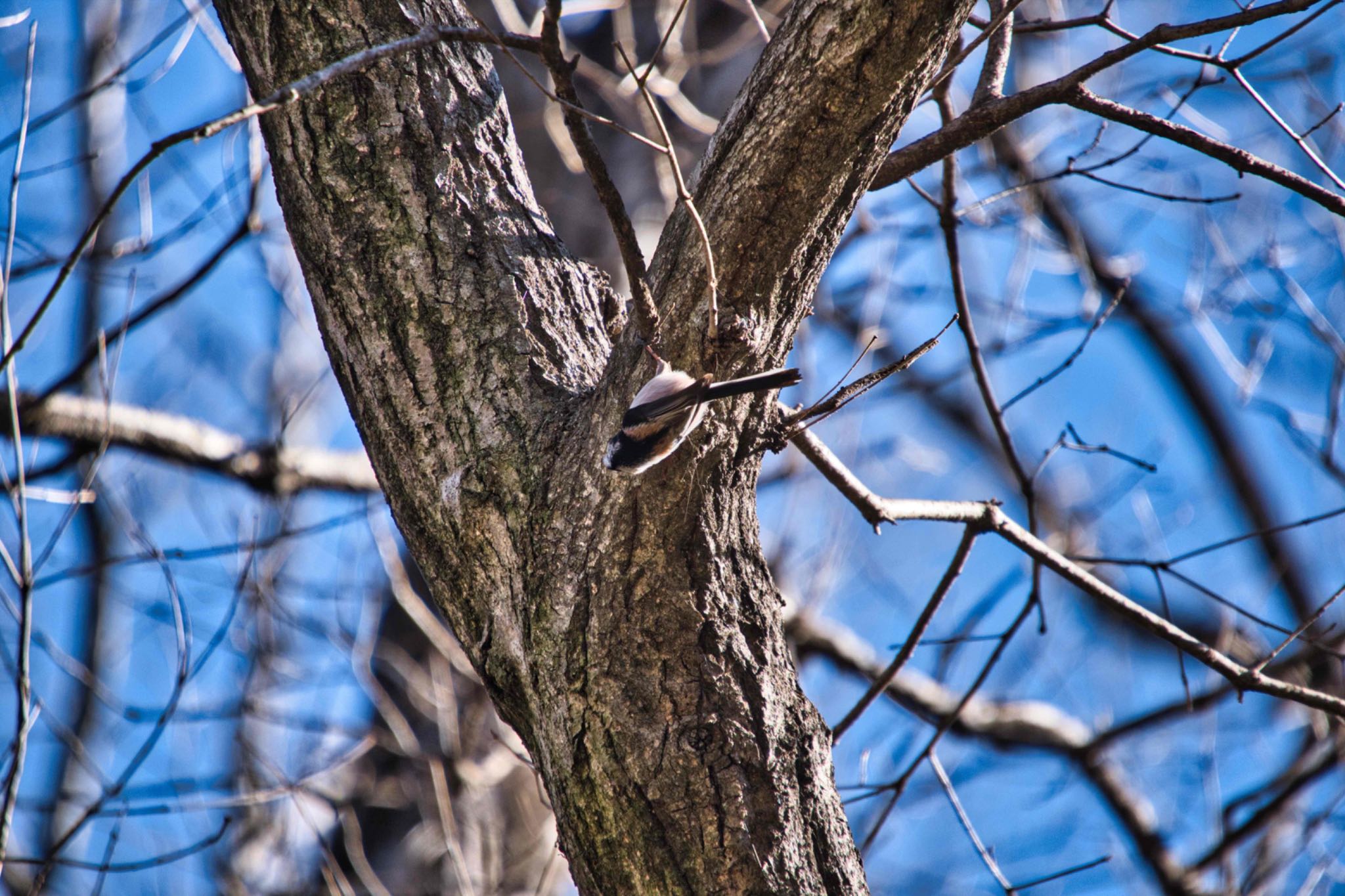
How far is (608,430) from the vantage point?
1.15m

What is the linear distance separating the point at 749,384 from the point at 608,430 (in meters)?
0.21

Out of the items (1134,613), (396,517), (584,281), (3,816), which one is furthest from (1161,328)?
(3,816)

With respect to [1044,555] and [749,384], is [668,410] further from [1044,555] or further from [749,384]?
[1044,555]

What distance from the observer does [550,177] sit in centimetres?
399

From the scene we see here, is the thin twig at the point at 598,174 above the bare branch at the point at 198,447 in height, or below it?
below

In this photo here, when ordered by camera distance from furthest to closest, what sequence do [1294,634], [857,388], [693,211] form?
[1294,634] < [857,388] < [693,211]

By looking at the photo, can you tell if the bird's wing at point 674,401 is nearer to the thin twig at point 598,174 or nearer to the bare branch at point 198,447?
the thin twig at point 598,174

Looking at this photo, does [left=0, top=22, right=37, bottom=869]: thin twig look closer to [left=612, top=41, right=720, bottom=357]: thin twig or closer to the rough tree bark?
the rough tree bark

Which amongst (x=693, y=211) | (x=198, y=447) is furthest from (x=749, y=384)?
(x=198, y=447)

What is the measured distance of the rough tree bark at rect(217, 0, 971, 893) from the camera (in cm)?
107

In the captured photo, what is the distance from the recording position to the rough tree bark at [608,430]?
42.0 inches

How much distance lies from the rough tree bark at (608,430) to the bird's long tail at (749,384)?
3.6 inches

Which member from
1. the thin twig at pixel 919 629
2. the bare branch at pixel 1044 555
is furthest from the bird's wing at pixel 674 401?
the thin twig at pixel 919 629

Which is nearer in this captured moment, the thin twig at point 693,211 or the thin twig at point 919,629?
the thin twig at point 693,211
